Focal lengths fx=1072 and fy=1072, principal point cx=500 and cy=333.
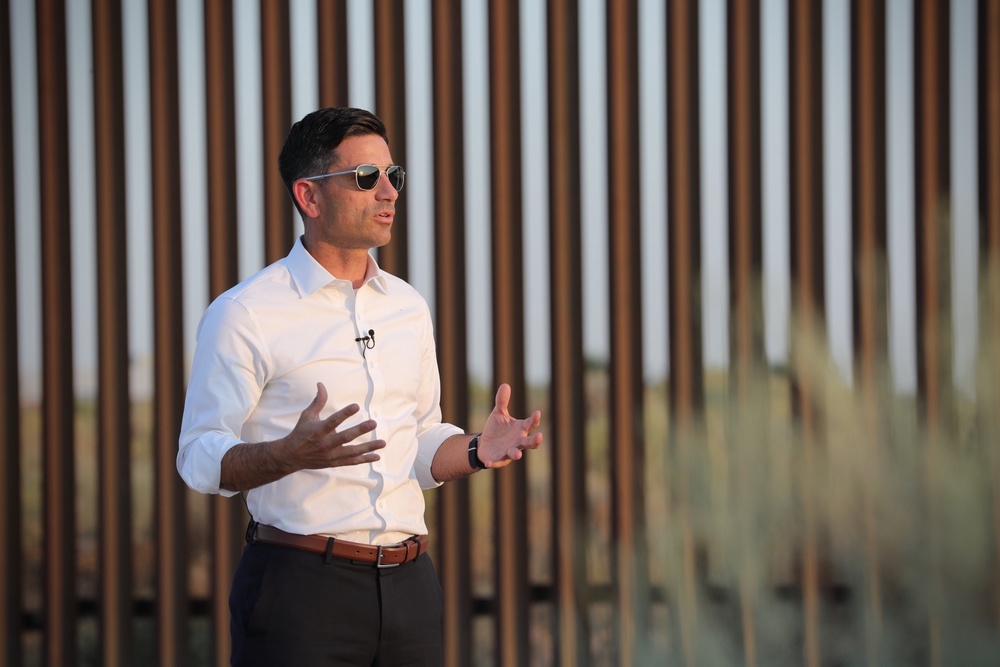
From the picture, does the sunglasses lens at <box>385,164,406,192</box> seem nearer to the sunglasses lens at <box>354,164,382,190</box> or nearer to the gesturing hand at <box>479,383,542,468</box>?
the sunglasses lens at <box>354,164,382,190</box>

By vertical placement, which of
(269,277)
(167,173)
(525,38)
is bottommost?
(269,277)

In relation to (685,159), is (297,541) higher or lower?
lower

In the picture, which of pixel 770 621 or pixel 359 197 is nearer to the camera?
pixel 359 197

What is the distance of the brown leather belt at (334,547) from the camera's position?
169cm

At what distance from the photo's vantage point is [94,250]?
117 inches

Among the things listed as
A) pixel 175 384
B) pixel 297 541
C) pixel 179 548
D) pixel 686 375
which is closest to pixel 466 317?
pixel 686 375

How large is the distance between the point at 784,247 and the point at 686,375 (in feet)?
1.49

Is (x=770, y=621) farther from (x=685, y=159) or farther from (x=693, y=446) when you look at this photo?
(x=685, y=159)

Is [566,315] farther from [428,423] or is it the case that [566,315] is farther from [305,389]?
[305,389]

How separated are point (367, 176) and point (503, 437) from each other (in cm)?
49

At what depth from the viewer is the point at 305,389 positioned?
1.73m

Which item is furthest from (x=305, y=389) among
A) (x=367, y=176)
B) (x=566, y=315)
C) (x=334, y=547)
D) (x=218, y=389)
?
(x=566, y=315)

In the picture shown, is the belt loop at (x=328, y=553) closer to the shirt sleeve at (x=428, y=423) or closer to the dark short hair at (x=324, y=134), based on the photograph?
the shirt sleeve at (x=428, y=423)

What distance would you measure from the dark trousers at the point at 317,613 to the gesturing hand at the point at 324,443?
287mm
